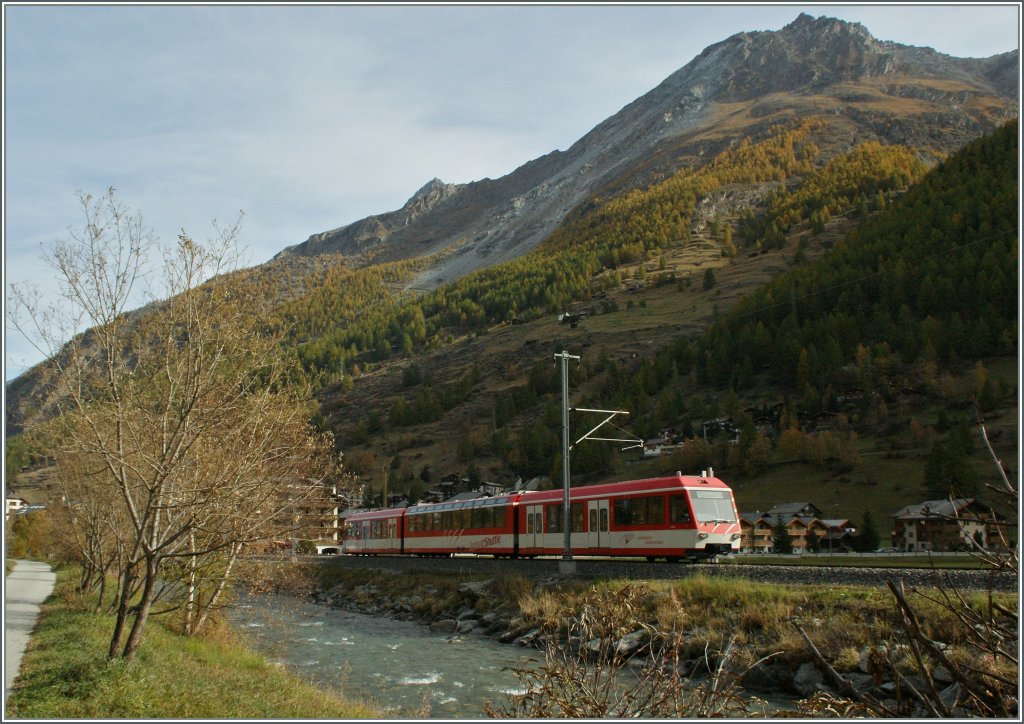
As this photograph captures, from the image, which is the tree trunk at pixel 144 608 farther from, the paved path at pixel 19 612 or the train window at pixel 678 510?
the train window at pixel 678 510

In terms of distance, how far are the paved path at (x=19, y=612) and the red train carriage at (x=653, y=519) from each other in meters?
17.2

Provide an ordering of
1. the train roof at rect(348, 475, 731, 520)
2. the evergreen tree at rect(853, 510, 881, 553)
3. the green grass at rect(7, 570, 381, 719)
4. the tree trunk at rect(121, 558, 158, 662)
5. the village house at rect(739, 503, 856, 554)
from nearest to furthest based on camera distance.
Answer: the green grass at rect(7, 570, 381, 719) → the tree trunk at rect(121, 558, 158, 662) → the train roof at rect(348, 475, 731, 520) → the evergreen tree at rect(853, 510, 881, 553) → the village house at rect(739, 503, 856, 554)

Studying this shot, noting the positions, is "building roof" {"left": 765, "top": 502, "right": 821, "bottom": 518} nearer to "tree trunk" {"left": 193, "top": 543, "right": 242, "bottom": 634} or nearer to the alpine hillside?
the alpine hillside

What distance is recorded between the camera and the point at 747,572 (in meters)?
22.0

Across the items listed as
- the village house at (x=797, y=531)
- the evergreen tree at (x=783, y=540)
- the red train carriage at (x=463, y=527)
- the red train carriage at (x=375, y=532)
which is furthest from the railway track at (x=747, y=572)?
the village house at (x=797, y=531)

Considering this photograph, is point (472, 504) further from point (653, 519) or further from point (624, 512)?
point (653, 519)

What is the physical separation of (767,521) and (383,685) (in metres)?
Answer: 43.1

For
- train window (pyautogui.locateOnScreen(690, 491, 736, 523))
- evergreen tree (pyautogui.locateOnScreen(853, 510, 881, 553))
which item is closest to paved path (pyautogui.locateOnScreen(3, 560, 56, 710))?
train window (pyautogui.locateOnScreen(690, 491, 736, 523))

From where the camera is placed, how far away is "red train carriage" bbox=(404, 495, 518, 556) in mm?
34281

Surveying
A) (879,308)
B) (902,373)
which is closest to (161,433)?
(902,373)

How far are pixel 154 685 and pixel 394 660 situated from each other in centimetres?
1102

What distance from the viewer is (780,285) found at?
118 m

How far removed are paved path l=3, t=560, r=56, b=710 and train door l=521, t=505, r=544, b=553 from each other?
17594mm

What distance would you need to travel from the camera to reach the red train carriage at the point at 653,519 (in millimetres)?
24578
